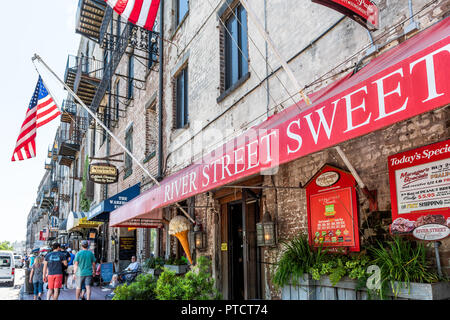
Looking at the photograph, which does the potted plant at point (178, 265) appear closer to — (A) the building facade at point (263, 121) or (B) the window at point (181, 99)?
(A) the building facade at point (263, 121)

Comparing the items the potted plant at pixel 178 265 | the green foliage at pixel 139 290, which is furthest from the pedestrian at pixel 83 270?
the green foliage at pixel 139 290

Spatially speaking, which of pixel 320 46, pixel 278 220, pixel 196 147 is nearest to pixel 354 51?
pixel 320 46

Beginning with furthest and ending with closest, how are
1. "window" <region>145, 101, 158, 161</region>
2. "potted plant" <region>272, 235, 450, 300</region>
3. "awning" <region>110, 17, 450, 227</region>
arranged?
"window" <region>145, 101, 158, 161</region> < "potted plant" <region>272, 235, 450, 300</region> < "awning" <region>110, 17, 450, 227</region>

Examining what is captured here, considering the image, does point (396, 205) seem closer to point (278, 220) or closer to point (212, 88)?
point (278, 220)

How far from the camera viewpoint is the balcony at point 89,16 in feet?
64.3

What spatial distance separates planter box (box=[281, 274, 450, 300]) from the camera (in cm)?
355

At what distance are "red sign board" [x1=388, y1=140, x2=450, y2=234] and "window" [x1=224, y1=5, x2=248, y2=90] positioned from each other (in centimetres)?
449

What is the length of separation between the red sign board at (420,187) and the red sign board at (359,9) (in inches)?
66.0

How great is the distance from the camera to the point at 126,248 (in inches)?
655

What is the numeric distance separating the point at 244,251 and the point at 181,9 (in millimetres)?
8099

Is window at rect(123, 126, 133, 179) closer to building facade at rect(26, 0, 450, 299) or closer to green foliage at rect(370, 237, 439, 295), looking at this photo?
building facade at rect(26, 0, 450, 299)

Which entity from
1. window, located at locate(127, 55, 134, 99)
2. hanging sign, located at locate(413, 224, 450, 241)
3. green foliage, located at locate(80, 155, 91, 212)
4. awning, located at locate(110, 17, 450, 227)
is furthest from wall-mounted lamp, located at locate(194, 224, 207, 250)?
green foliage, located at locate(80, 155, 91, 212)

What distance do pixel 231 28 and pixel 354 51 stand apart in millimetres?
4266

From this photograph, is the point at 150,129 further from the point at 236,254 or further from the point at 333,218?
the point at 333,218
